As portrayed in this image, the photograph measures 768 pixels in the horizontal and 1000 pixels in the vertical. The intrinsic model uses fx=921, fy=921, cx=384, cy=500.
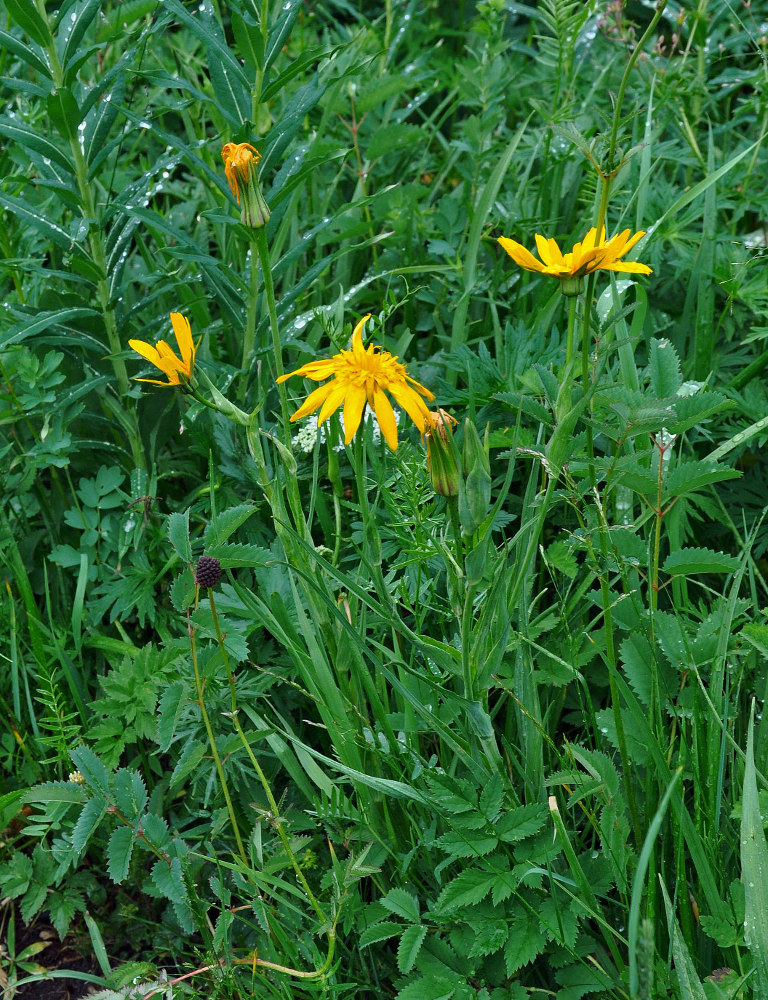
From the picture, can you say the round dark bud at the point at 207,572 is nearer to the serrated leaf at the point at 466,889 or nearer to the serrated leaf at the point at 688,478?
the serrated leaf at the point at 466,889

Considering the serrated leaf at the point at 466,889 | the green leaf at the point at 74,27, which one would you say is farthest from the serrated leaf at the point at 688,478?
the green leaf at the point at 74,27

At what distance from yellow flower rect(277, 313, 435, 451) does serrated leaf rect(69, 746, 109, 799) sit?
66cm

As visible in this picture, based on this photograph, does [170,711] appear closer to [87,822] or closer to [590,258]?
[87,822]

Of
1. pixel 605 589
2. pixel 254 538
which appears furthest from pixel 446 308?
pixel 605 589

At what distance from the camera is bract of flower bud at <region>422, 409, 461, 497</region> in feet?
3.72

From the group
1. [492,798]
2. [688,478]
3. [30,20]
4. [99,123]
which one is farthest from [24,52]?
[492,798]

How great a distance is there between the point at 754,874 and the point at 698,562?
435mm

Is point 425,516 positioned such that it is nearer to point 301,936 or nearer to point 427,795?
point 427,795

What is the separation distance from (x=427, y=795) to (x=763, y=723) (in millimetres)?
522

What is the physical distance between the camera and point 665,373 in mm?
1403

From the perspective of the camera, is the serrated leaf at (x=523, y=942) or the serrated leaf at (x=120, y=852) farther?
the serrated leaf at (x=120, y=852)

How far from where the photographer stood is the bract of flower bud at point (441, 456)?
44.6 inches

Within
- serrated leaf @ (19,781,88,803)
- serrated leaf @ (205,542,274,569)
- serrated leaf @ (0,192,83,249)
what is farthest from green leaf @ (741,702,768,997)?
serrated leaf @ (0,192,83,249)

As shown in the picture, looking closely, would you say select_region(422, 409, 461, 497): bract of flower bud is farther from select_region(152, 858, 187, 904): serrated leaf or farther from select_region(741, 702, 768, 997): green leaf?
select_region(152, 858, 187, 904): serrated leaf
